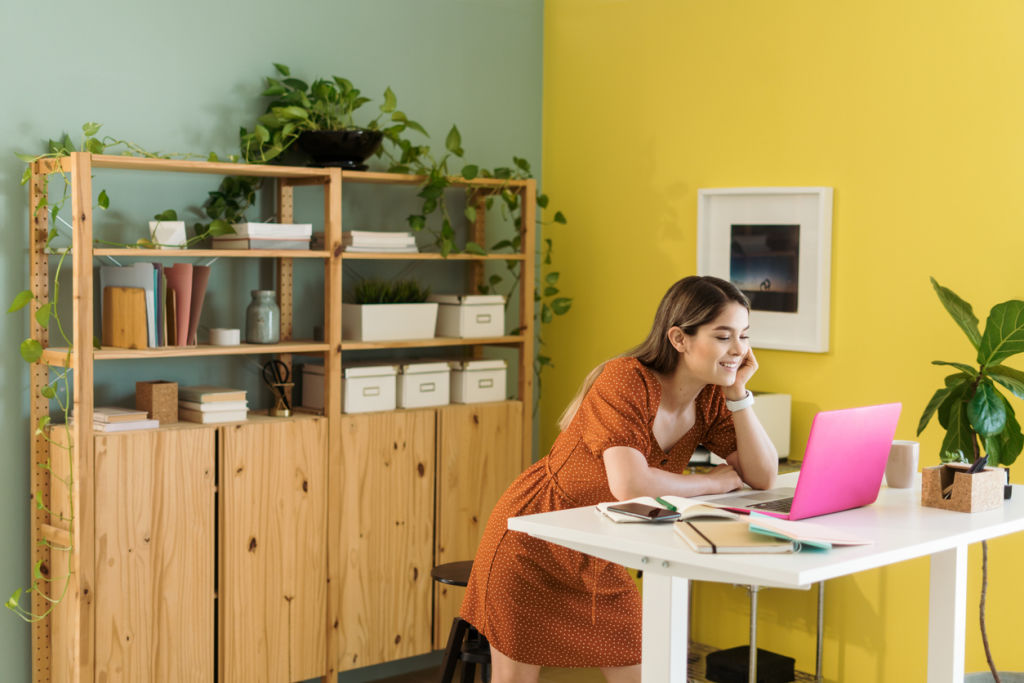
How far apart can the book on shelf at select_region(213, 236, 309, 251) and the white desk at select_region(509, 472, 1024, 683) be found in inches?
71.1

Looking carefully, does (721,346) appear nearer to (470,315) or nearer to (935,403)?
(935,403)

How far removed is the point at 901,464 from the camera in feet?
8.13

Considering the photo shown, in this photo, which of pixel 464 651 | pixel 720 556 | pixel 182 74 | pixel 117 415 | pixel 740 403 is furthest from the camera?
pixel 182 74

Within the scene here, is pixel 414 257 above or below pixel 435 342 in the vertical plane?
above

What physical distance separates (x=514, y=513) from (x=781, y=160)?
1938 millimetres

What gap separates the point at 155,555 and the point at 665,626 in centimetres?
196

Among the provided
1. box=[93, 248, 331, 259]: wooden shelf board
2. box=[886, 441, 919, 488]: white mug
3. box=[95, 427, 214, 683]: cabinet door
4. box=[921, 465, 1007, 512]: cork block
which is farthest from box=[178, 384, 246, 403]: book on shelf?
box=[921, 465, 1007, 512]: cork block

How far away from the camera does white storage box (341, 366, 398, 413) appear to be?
12.7ft

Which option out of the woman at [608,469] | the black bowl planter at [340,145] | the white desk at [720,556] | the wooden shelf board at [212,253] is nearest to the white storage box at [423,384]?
the wooden shelf board at [212,253]

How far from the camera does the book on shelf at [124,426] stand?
3.33 meters

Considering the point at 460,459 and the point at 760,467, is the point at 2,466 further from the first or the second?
the point at 760,467

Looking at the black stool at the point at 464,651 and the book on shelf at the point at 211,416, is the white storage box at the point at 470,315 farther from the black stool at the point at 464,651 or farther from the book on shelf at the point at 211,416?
the black stool at the point at 464,651

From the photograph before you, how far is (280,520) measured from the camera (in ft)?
12.1

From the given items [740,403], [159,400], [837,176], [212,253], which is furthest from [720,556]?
[837,176]
